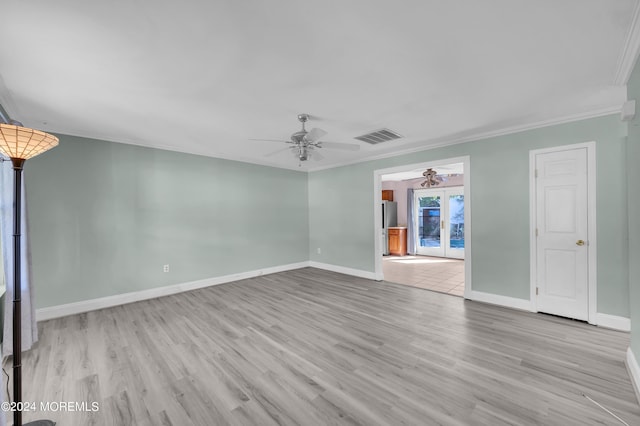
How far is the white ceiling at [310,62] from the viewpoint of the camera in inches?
61.6

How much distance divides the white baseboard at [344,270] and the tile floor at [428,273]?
1.18 feet

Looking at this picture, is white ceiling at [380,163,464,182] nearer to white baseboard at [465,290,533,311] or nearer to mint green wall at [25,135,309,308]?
white baseboard at [465,290,533,311]

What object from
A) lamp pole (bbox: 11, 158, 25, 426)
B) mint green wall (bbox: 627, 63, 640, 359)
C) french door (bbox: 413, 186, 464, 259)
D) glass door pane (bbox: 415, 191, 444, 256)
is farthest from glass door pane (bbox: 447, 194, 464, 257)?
lamp pole (bbox: 11, 158, 25, 426)

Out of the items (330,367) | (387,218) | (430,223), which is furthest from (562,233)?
(387,218)

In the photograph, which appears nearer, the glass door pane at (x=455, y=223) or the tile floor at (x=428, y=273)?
the tile floor at (x=428, y=273)

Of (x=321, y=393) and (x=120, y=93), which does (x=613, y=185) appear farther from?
(x=120, y=93)

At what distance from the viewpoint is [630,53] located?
1.95m

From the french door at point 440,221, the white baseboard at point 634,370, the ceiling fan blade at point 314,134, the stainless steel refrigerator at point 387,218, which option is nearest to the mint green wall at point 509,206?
the white baseboard at point 634,370

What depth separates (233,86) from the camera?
2434 mm

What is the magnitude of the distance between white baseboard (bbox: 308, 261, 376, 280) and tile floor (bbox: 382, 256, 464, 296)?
36 centimetres

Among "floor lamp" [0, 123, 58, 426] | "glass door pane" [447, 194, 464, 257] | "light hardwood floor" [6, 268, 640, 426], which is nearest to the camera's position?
"floor lamp" [0, 123, 58, 426]

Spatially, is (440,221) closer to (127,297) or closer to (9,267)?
(127,297)

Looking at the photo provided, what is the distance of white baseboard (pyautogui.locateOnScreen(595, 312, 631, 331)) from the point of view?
2914 mm

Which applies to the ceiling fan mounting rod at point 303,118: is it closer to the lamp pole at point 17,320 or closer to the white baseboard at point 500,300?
the lamp pole at point 17,320
